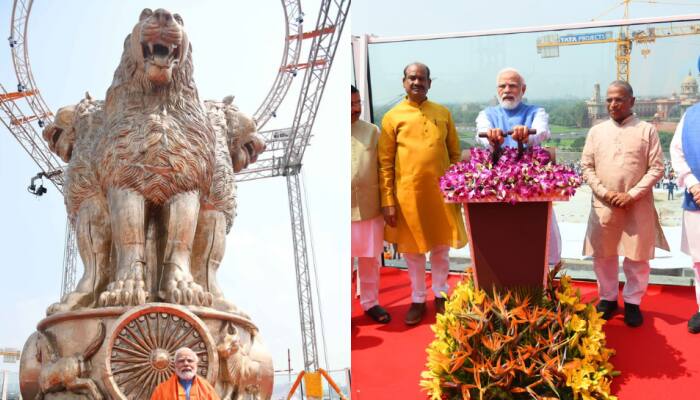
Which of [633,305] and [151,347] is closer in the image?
[151,347]

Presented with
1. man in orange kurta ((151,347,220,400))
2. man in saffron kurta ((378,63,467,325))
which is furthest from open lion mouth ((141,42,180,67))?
man in orange kurta ((151,347,220,400))

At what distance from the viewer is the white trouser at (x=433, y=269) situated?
4691 mm

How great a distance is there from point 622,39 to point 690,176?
45.8 inches

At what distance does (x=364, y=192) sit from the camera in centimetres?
471

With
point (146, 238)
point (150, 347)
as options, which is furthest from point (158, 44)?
point (150, 347)

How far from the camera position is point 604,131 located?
14.4 ft

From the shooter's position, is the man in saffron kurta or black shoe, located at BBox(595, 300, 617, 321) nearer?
black shoe, located at BBox(595, 300, 617, 321)

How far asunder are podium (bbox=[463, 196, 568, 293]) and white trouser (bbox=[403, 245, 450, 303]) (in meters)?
0.71

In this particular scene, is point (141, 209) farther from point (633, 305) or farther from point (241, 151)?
point (633, 305)

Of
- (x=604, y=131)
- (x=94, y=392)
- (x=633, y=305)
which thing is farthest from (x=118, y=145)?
(x=633, y=305)

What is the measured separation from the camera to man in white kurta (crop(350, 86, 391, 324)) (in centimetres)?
469

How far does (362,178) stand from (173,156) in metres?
1.09

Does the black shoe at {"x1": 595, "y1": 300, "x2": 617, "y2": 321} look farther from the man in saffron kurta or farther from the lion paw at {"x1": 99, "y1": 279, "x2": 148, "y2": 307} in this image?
the lion paw at {"x1": 99, "y1": 279, "x2": 148, "y2": 307}

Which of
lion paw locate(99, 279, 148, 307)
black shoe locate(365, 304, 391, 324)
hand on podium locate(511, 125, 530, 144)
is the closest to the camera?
hand on podium locate(511, 125, 530, 144)
